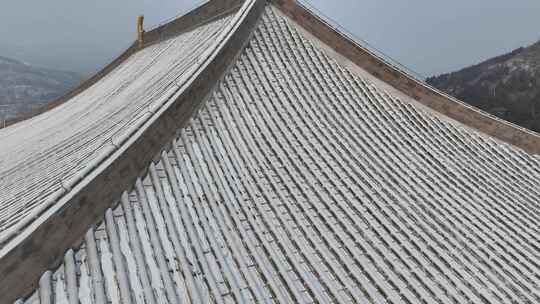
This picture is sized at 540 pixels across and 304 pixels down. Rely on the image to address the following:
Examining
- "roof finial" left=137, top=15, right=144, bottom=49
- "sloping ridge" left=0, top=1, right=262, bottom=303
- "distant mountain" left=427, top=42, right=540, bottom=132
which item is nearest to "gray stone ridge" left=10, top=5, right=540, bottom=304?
"sloping ridge" left=0, top=1, right=262, bottom=303

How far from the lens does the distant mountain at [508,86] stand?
56.3 meters

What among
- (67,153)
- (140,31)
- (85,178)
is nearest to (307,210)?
(85,178)

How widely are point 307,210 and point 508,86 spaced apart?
271ft

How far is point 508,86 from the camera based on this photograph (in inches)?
2842

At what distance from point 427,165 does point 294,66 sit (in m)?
4.18

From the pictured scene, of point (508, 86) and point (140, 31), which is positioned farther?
point (508, 86)

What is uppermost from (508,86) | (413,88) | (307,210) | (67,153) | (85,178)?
(508,86)

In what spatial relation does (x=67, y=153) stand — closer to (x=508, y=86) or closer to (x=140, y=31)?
(x=140, y=31)

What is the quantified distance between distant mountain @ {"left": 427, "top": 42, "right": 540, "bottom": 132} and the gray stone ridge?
171 ft

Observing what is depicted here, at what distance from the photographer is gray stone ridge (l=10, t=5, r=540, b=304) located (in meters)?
4.46

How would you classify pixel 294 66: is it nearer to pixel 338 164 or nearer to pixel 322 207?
pixel 338 164

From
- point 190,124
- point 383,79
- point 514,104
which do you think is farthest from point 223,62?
point 514,104

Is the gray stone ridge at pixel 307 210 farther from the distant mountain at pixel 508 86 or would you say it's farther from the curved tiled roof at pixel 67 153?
the distant mountain at pixel 508 86

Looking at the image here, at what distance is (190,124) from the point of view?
6844 millimetres
